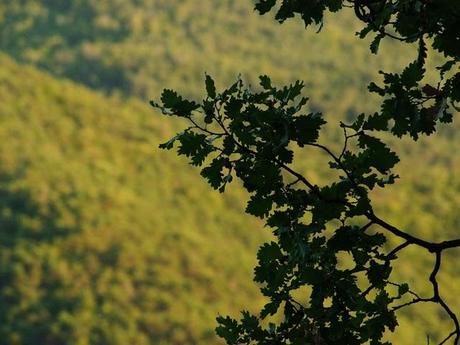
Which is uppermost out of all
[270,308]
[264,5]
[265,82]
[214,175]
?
[264,5]

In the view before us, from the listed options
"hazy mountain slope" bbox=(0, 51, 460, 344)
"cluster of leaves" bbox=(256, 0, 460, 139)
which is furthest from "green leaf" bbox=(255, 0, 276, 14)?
"hazy mountain slope" bbox=(0, 51, 460, 344)

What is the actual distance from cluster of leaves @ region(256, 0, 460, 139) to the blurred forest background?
85.5 ft

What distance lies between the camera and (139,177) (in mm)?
82000

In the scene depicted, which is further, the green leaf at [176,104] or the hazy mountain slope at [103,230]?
the hazy mountain slope at [103,230]

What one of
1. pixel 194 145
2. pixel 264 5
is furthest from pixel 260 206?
pixel 264 5

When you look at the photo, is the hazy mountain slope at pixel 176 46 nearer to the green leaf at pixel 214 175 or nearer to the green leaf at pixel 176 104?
the green leaf at pixel 214 175

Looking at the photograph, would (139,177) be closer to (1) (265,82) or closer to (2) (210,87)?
(1) (265,82)

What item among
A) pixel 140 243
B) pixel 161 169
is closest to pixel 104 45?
pixel 161 169

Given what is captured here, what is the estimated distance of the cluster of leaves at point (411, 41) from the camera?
3734 millimetres

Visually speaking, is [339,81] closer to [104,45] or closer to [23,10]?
[104,45]

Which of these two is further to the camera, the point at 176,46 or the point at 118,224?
the point at 176,46

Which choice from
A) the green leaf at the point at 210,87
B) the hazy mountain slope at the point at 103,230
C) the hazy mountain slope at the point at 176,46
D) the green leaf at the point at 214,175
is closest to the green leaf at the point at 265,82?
the green leaf at the point at 210,87

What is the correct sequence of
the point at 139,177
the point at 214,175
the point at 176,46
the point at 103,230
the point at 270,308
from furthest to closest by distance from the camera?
the point at 176,46 < the point at 139,177 < the point at 103,230 < the point at 270,308 < the point at 214,175

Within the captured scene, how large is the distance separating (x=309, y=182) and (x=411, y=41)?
730mm
